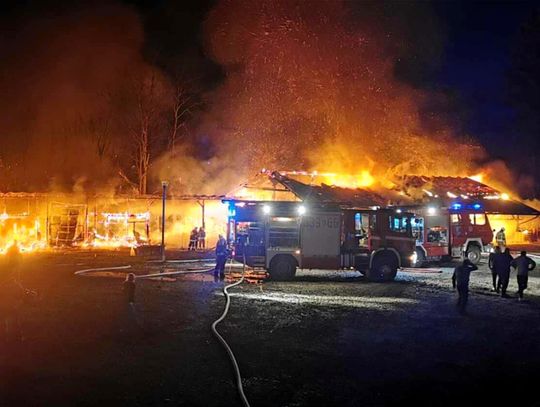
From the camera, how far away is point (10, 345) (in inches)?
292

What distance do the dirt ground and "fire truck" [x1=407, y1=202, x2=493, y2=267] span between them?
22.9 feet

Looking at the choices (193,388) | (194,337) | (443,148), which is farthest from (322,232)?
(443,148)

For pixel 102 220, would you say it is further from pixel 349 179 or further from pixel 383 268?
pixel 383 268

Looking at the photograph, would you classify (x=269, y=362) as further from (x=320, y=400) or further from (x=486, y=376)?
(x=486, y=376)

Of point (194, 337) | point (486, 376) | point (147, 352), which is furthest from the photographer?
point (194, 337)

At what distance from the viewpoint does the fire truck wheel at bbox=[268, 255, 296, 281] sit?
1526cm

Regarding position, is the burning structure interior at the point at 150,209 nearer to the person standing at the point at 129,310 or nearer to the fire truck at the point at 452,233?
the fire truck at the point at 452,233

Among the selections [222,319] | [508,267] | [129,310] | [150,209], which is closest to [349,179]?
[150,209]

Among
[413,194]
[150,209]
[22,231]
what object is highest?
[413,194]

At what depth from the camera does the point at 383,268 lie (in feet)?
50.3

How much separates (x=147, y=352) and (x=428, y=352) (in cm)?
385

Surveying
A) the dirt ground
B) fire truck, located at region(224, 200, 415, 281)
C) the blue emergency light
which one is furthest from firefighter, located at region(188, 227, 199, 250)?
the dirt ground

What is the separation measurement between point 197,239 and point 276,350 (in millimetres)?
17977

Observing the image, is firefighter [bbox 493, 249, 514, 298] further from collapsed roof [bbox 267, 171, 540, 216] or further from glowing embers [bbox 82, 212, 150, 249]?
glowing embers [bbox 82, 212, 150, 249]
